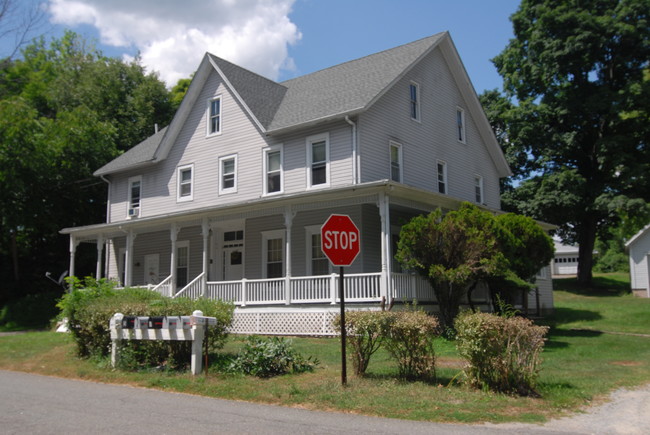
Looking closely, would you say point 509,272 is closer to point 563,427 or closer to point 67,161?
point 563,427

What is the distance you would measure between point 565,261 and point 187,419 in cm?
5984

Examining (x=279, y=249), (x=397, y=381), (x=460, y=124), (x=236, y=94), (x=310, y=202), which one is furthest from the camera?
(x=460, y=124)

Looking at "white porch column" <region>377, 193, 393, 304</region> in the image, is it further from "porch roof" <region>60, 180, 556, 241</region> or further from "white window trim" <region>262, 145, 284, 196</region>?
"white window trim" <region>262, 145, 284, 196</region>

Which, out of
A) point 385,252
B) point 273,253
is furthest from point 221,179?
point 385,252

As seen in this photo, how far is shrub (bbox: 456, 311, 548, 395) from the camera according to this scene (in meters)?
8.83

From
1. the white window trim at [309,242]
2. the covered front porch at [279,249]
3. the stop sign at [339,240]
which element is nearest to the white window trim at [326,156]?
the covered front porch at [279,249]

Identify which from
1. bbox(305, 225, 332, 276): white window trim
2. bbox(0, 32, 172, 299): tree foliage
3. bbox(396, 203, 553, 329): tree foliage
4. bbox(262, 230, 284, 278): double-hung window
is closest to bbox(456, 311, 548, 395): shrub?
bbox(396, 203, 553, 329): tree foliage

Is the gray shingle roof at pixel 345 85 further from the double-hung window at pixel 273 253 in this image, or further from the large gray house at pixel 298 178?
the double-hung window at pixel 273 253

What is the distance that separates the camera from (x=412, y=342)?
9.74 meters

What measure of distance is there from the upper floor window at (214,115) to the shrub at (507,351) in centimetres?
1698

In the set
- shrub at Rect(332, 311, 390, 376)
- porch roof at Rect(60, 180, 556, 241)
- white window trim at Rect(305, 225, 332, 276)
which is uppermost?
porch roof at Rect(60, 180, 556, 241)

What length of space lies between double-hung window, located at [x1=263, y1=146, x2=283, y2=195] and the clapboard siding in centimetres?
365

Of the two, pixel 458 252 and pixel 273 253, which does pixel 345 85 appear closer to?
pixel 273 253

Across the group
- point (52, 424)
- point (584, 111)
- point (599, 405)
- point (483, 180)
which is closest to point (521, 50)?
point (584, 111)
